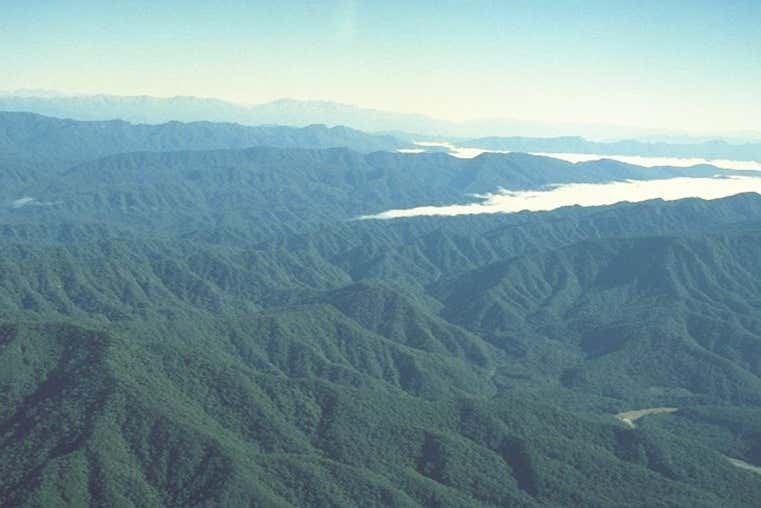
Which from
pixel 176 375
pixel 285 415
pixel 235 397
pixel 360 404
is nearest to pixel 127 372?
pixel 176 375

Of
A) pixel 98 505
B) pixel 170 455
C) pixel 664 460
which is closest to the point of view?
pixel 98 505

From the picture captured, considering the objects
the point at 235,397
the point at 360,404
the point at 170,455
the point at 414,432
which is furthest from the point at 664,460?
the point at 170,455

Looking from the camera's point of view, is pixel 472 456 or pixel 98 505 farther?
pixel 472 456

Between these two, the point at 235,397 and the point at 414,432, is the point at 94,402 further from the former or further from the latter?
the point at 414,432

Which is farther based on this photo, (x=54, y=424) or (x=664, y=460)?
(x=664, y=460)

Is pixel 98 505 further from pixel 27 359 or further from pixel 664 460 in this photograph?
pixel 664 460

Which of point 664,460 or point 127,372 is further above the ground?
point 127,372

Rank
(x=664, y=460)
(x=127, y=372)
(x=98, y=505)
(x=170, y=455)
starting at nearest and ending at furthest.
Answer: (x=98, y=505), (x=170, y=455), (x=127, y=372), (x=664, y=460)

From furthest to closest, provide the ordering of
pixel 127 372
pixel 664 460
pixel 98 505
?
pixel 664 460 → pixel 127 372 → pixel 98 505

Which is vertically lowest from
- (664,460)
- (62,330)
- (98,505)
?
(664,460)
